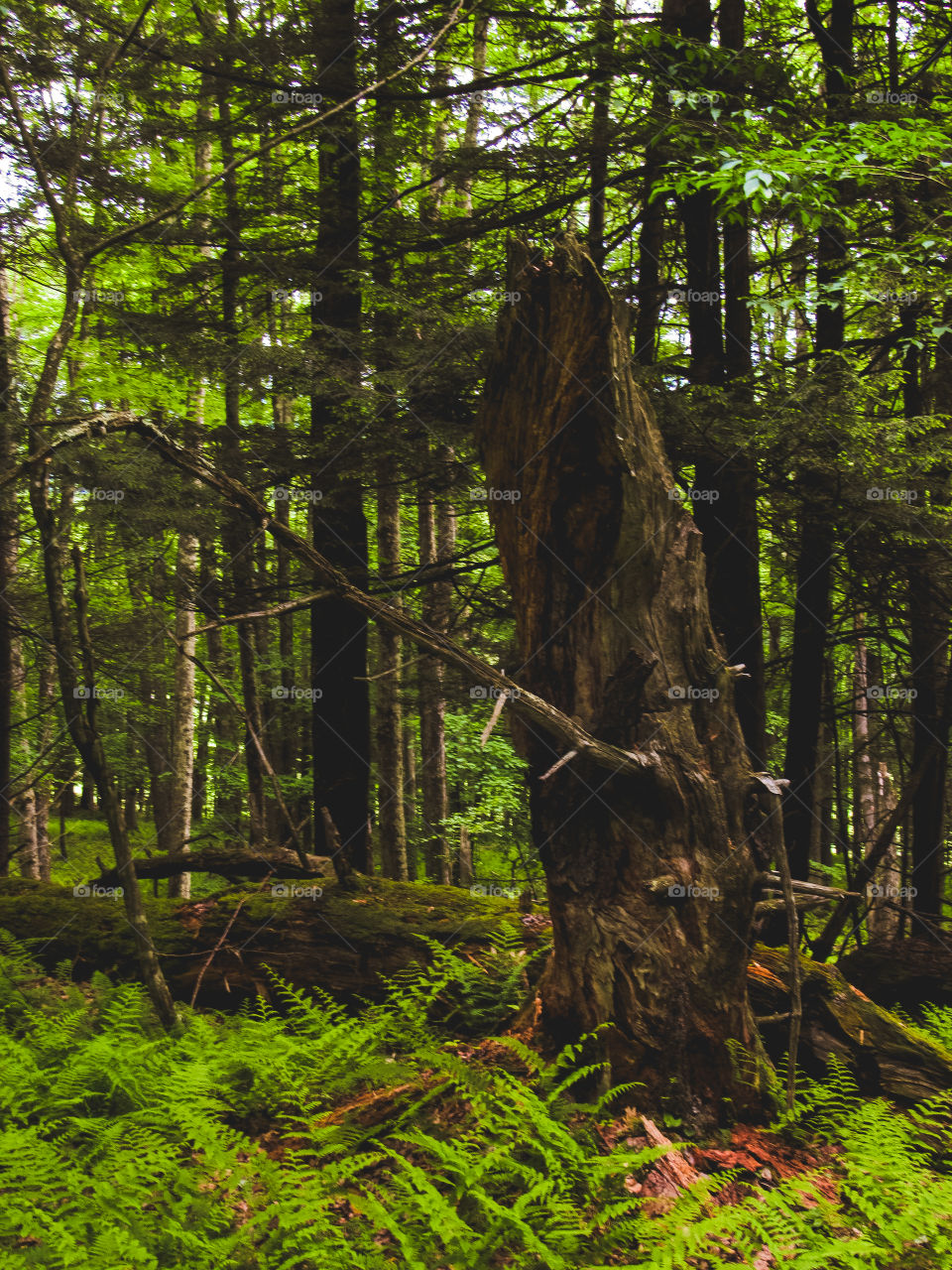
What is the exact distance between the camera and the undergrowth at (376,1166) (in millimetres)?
3023

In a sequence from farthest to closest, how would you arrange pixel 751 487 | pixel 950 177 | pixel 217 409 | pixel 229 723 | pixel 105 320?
1. pixel 229 723
2. pixel 217 409
3. pixel 105 320
4. pixel 751 487
5. pixel 950 177

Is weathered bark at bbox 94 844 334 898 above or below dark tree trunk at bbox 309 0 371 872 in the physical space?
below

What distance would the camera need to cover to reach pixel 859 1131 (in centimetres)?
418

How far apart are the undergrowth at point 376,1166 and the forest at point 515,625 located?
1.3 inches

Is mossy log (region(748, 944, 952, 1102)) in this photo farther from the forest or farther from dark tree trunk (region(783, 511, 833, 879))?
dark tree trunk (region(783, 511, 833, 879))

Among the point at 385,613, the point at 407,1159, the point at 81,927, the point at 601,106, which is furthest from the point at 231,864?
the point at 601,106

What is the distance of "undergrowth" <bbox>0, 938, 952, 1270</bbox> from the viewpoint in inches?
119

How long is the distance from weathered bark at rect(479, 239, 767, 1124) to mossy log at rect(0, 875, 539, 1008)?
5.68 ft

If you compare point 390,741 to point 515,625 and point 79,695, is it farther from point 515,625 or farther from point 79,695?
point 79,695

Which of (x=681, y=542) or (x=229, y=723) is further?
(x=229, y=723)

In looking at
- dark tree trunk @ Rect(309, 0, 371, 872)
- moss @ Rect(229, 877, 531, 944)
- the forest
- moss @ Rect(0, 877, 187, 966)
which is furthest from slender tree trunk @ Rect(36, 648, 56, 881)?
moss @ Rect(229, 877, 531, 944)

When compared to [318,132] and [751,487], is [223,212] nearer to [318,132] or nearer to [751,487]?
[318,132]

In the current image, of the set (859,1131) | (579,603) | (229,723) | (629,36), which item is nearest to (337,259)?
(629,36)

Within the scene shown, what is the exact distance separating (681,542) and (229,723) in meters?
16.2
